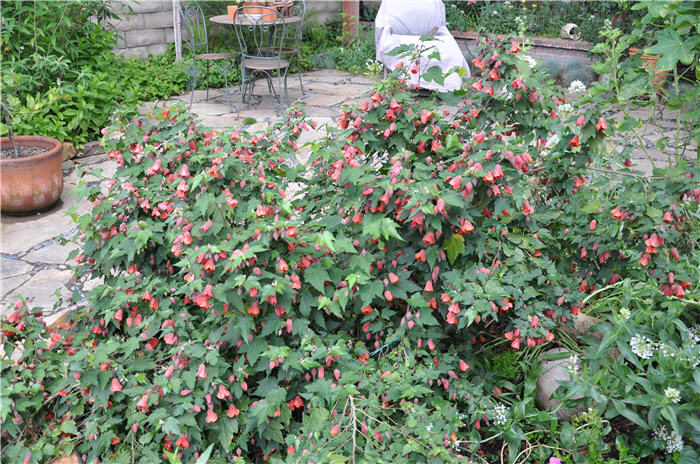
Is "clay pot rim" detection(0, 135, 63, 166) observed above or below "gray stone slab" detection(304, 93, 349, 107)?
below

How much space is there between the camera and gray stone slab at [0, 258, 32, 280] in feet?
9.98

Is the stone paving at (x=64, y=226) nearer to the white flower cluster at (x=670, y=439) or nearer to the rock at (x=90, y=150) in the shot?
the rock at (x=90, y=150)

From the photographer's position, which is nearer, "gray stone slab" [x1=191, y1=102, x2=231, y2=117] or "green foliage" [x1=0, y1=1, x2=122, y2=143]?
"green foliage" [x1=0, y1=1, x2=122, y2=143]

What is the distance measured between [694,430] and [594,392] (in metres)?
0.32

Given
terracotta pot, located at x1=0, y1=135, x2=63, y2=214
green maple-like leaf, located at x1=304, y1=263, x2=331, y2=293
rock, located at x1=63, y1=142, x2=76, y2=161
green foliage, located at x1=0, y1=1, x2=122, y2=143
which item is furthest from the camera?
rock, located at x1=63, y1=142, x2=76, y2=161

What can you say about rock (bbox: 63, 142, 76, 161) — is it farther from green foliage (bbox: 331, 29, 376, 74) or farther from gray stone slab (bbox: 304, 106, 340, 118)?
green foliage (bbox: 331, 29, 376, 74)

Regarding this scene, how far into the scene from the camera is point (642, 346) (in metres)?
1.67

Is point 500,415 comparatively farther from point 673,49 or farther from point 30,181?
point 30,181

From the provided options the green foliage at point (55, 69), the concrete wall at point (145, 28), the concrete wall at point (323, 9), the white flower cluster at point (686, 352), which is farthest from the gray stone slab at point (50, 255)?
the concrete wall at point (323, 9)

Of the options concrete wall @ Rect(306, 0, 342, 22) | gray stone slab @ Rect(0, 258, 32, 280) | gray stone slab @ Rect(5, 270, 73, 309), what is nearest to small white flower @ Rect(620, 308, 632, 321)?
gray stone slab @ Rect(5, 270, 73, 309)

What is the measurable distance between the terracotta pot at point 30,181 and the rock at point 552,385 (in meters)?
3.09

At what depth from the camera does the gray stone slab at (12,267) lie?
3041mm

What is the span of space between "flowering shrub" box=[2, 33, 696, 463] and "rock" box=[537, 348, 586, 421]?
7 centimetres

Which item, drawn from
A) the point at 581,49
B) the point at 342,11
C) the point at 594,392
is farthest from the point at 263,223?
the point at 342,11
